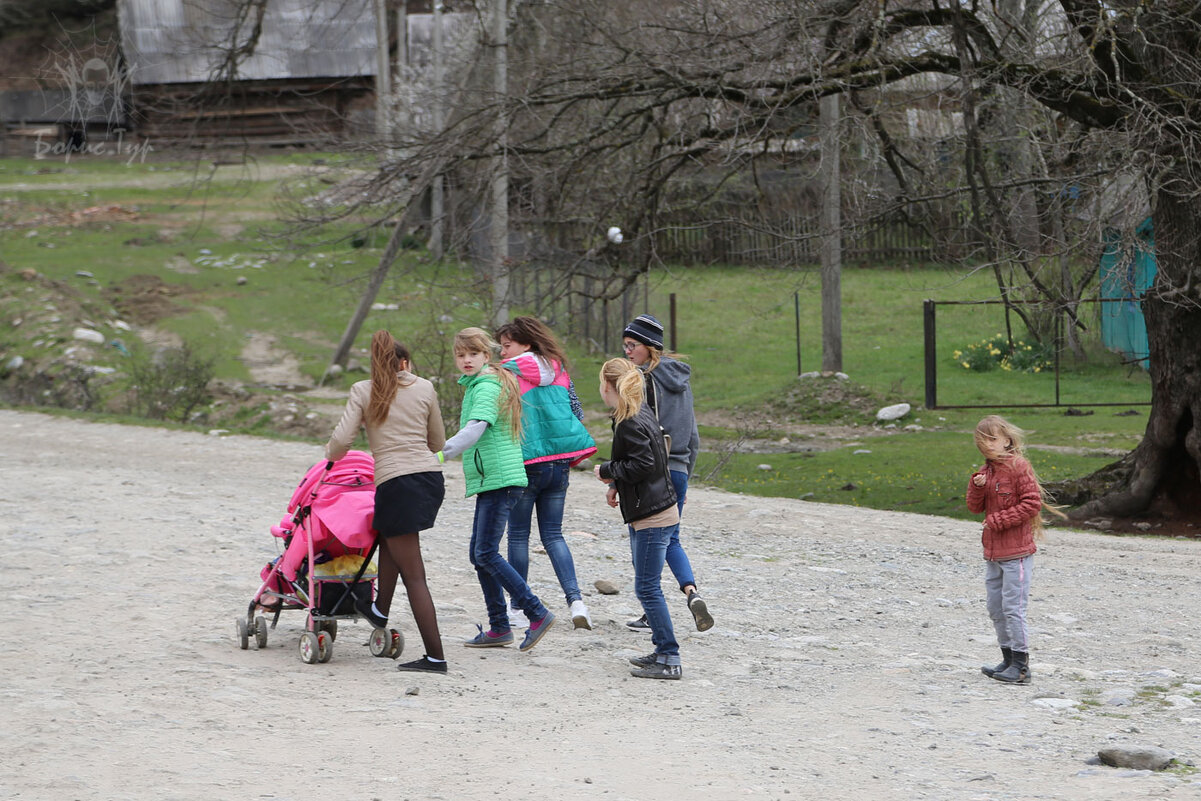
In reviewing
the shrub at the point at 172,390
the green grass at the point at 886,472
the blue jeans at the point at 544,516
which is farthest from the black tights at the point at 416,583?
the shrub at the point at 172,390

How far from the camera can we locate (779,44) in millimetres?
12641

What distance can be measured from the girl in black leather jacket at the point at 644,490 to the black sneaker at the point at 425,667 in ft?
3.33

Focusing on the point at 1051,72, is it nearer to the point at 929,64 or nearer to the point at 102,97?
the point at 929,64

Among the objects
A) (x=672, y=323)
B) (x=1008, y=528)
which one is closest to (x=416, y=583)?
(x=1008, y=528)

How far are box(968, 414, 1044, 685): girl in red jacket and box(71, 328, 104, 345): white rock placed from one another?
22.1 metres

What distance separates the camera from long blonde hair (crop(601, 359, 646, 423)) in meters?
6.67

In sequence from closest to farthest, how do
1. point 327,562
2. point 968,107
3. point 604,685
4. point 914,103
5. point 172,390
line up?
point 604,685 < point 327,562 < point 968,107 < point 914,103 < point 172,390

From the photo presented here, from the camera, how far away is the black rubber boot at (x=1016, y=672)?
22.7 feet

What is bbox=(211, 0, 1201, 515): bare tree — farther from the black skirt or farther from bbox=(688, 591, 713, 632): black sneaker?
the black skirt

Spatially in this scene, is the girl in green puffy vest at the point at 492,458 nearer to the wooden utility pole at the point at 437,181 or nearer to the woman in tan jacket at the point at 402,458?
the woman in tan jacket at the point at 402,458

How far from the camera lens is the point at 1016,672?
6922mm

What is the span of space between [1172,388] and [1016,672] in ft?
24.4

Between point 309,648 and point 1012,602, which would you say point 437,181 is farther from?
point 1012,602

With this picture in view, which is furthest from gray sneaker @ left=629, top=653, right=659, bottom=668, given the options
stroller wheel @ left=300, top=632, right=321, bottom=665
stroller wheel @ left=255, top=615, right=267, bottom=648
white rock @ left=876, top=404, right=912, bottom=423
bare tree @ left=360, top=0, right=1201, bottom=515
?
white rock @ left=876, top=404, right=912, bottom=423
